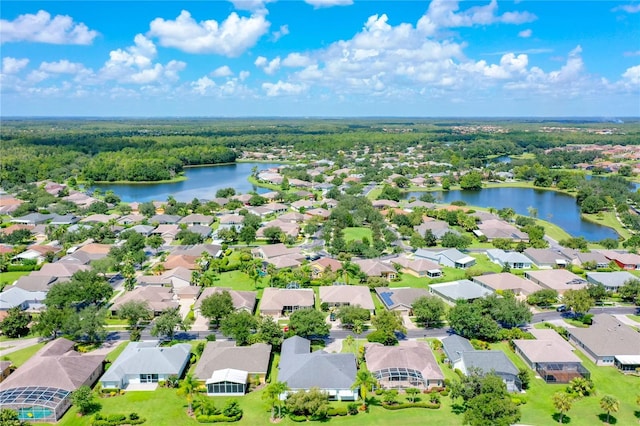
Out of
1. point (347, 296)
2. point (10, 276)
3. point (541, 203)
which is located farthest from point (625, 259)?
point (10, 276)

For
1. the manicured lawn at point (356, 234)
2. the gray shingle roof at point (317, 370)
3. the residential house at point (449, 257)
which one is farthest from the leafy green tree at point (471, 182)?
the gray shingle roof at point (317, 370)

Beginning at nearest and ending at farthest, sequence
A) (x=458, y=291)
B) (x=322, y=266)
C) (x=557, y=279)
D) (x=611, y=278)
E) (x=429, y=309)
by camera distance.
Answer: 1. (x=429, y=309)
2. (x=458, y=291)
3. (x=611, y=278)
4. (x=557, y=279)
5. (x=322, y=266)

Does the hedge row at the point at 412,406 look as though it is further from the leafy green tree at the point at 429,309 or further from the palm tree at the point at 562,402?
the leafy green tree at the point at 429,309

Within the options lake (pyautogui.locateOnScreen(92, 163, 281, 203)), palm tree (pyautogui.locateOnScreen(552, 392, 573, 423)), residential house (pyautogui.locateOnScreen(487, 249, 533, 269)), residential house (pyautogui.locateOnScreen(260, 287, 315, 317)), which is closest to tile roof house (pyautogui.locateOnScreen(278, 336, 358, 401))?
residential house (pyautogui.locateOnScreen(260, 287, 315, 317))

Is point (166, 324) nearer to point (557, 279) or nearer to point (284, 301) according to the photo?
point (284, 301)

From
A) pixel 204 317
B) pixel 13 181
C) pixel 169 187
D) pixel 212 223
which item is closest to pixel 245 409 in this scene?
pixel 204 317

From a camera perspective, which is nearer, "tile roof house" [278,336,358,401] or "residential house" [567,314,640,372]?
"tile roof house" [278,336,358,401]

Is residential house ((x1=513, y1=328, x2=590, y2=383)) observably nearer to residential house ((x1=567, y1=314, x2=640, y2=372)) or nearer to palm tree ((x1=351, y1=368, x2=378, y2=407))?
residential house ((x1=567, y1=314, x2=640, y2=372))
